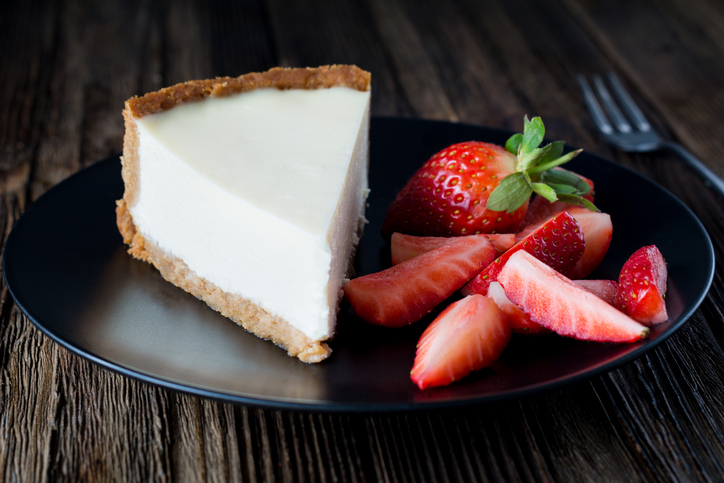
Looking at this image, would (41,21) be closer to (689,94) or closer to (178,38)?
(178,38)

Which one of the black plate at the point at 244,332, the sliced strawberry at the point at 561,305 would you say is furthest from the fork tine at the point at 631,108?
the sliced strawberry at the point at 561,305

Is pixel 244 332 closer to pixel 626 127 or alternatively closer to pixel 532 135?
pixel 532 135

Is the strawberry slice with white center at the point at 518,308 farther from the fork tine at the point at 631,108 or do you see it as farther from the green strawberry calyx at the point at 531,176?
the fork tine at the point at 631,108

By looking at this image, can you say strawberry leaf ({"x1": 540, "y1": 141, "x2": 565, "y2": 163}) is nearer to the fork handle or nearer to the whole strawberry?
the whole strawberry


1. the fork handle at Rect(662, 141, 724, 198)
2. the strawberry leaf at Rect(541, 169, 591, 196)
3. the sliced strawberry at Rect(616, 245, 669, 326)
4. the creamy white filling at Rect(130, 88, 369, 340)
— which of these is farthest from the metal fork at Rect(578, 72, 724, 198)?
the creamy white filling at Rect(130, 88, 369, 340)

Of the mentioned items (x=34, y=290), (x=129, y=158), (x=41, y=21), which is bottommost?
(x=41, y=21)

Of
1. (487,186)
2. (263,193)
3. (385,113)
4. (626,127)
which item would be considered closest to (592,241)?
(487,186)

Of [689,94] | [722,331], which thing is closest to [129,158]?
[722,331]
